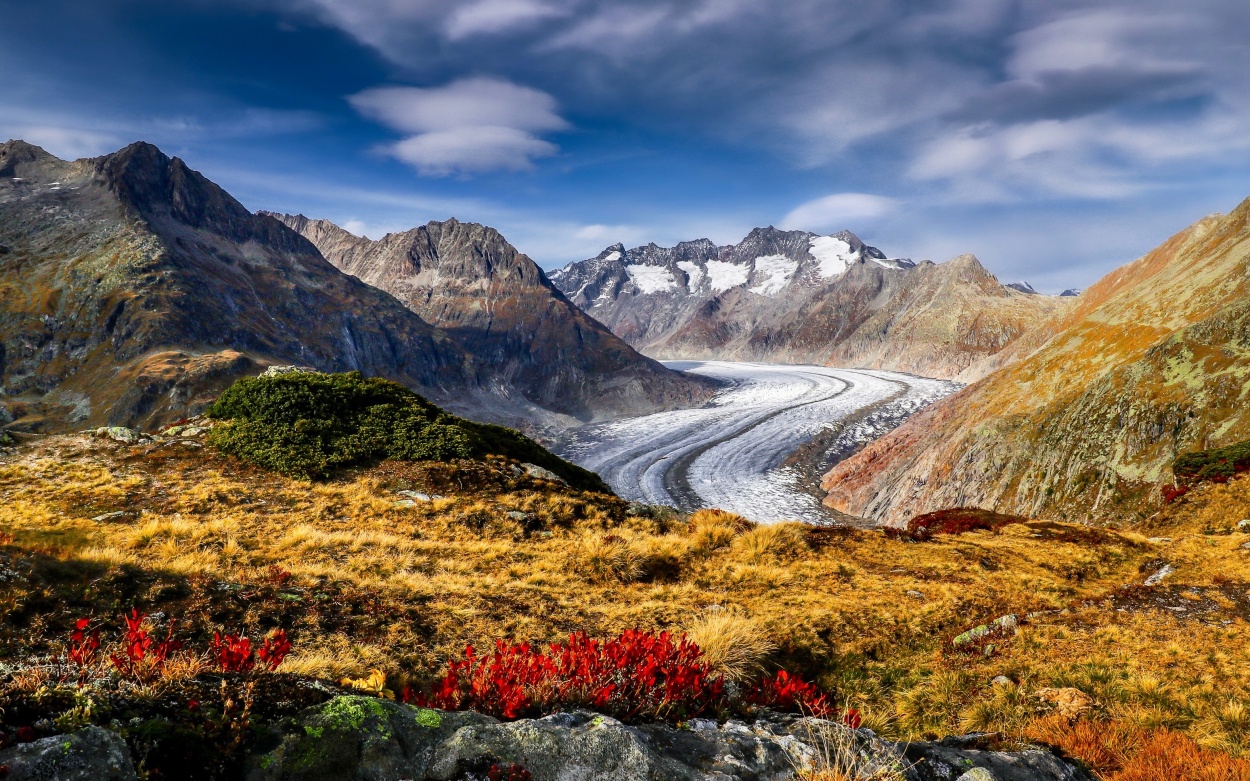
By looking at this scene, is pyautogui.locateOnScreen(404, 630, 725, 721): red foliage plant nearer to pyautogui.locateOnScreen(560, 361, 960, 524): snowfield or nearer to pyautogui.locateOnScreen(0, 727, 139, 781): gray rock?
pyautogui.locateOnScreen(0, 727, 139, 781): gray rock

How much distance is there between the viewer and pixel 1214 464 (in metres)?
A: 26.0

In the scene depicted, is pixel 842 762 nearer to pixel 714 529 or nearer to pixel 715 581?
pixel 715 581

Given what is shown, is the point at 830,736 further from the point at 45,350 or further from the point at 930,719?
the point at 45,350

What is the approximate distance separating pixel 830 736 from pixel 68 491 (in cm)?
1947

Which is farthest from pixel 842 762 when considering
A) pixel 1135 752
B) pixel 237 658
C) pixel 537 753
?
pixel 237 658

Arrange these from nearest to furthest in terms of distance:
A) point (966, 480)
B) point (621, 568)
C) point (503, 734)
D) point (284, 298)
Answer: point (503, 734) → point (621, 568) → point (966, 480) → point (284, 298)

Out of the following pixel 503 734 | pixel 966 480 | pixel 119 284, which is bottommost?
pixel 966 480

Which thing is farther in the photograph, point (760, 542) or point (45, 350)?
point (45, 350)

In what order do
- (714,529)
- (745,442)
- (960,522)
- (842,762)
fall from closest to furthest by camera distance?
(842,762)
(714,529)
(960,522)
(745,442)

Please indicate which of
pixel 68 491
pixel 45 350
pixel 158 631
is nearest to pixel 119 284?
pixel 45 350

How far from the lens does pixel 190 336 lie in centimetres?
11988

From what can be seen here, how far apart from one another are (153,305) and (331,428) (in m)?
137

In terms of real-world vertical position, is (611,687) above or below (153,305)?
below

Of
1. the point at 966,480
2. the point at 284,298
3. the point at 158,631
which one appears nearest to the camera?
the point at 158,631
